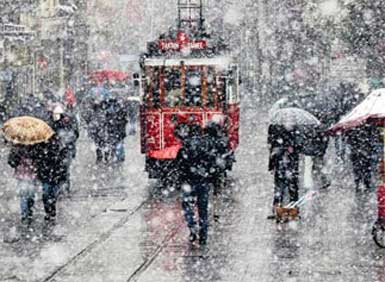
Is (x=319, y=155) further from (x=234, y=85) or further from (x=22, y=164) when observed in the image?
(x=22, y=164)

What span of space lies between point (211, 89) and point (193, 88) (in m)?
0.35

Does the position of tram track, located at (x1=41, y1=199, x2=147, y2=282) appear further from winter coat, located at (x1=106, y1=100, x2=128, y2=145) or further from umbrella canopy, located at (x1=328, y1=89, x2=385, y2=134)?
winter coat, located at (x1=106, y1=100, x2=128, y2=145)

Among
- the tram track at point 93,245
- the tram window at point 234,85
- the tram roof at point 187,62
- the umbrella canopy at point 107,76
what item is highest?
the tram roof at point 187,62

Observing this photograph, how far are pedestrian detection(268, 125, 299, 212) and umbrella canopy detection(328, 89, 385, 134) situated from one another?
1.78 meters

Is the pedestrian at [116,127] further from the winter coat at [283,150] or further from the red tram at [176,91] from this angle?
the winter coat at [283,150]

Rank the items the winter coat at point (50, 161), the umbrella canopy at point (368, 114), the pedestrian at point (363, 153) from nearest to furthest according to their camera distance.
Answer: the umbrella canopy at point (368, 114) → the winter coat at point (50, 161) → the pedestrian at point (363, 153)

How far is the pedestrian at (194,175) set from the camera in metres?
14.8

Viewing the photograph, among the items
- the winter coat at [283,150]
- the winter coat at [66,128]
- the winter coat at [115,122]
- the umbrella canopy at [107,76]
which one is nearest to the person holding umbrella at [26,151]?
the winter coat at [66,128]

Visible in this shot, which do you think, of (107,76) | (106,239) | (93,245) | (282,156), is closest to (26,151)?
(106,239)

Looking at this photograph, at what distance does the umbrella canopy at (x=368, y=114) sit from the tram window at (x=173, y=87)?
711 cm

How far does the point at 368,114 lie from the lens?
14.7m

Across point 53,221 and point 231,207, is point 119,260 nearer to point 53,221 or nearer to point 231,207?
point 53,221

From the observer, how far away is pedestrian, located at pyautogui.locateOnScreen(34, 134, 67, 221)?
16562 mm

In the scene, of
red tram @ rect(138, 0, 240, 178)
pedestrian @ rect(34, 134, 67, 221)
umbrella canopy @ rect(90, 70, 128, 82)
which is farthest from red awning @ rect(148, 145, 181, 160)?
umbrella canopy @ rect(90, 70, 128, 82)
